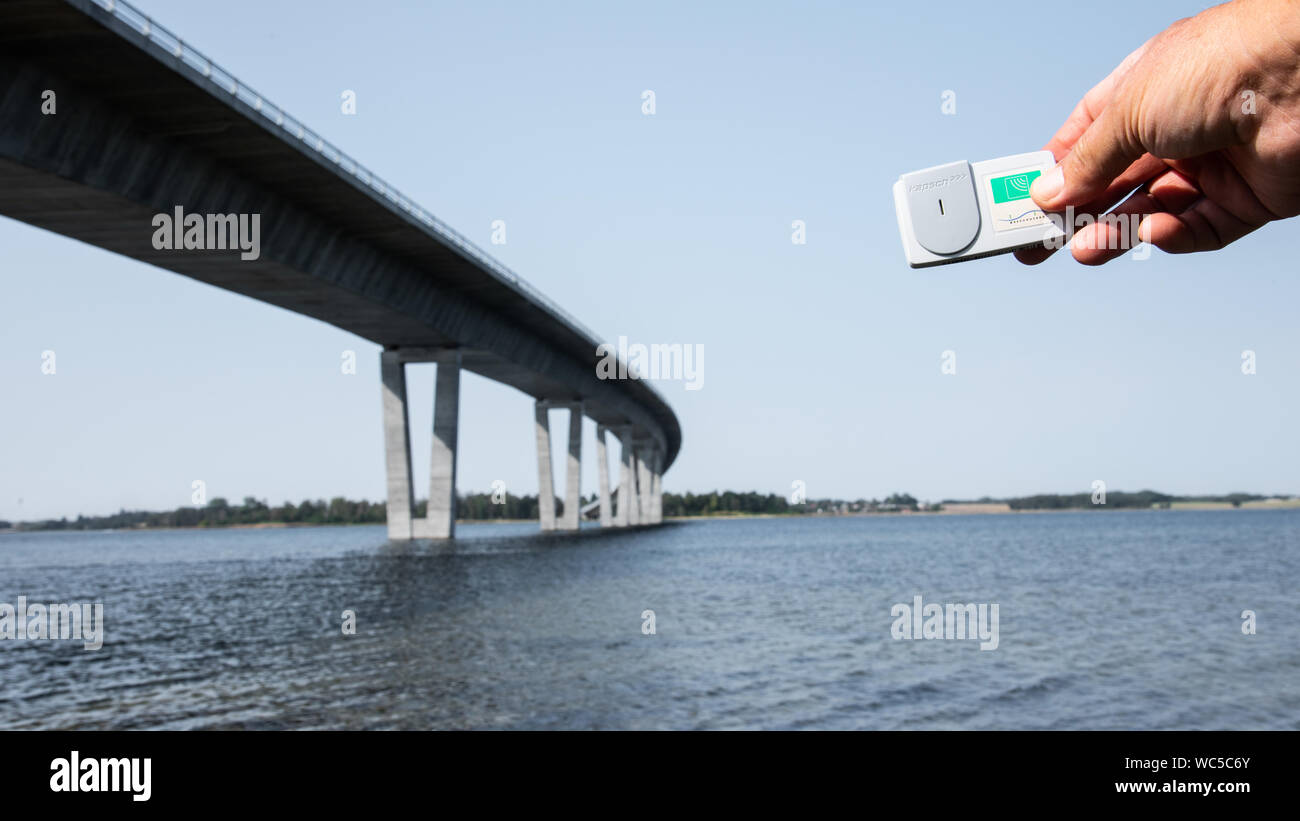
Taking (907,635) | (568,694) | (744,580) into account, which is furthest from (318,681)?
(744,580)

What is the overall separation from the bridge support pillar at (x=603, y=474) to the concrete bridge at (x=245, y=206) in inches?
1970

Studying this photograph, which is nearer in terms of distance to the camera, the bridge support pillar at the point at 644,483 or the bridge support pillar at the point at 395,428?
the bridge support pillar at the point at 395,428

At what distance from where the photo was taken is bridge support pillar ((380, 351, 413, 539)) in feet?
201

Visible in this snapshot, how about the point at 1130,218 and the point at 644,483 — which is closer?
the point at 1130,218

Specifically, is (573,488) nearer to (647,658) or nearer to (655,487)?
(655,487)

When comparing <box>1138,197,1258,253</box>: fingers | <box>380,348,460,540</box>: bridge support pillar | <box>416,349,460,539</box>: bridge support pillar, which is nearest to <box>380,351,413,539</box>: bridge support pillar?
<box>380,348,460,540</box>: bridge support pillar

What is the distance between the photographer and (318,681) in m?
16.8

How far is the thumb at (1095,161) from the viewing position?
2.62 meters

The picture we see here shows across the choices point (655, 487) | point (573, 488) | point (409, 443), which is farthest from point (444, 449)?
point (655, 487)

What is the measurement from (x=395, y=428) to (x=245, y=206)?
91.2 ft

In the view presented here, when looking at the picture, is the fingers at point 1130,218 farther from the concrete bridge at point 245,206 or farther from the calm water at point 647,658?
the concrete bridge at point 245,206

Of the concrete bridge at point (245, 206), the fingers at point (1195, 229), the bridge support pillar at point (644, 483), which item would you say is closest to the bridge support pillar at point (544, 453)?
the concrete bridge at point (245, 206)

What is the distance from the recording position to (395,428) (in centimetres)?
6141
